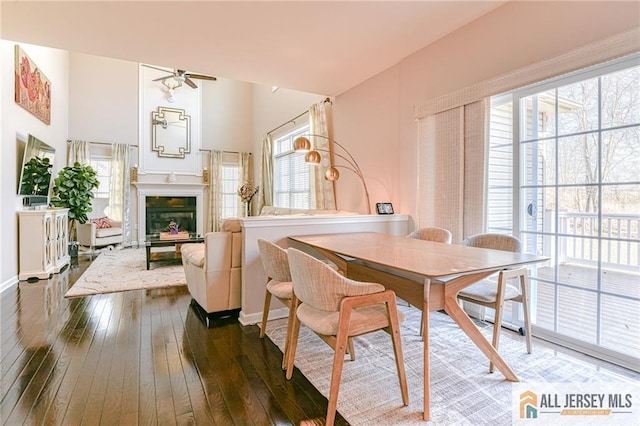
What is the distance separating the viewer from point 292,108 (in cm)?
625

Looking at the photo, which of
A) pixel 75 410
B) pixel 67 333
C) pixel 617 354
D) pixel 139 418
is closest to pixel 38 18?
pixel 67 333

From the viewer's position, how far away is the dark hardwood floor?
156cm

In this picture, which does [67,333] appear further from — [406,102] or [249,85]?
[249,85]

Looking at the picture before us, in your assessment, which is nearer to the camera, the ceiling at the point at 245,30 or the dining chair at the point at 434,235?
the ceiling at the point at 245,30

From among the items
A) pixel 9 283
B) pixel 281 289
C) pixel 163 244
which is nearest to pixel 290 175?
pixel 163 244

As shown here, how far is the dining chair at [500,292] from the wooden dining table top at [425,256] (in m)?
0.16

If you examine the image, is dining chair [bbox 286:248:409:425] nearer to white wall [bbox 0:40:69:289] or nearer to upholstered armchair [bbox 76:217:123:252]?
white wall [bbox 0:40:69:289]

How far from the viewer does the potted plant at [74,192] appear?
216 inches

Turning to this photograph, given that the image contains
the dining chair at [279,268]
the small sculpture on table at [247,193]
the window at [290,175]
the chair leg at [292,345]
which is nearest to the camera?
the chair leg at [292,345]

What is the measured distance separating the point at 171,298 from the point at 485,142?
11.6ft

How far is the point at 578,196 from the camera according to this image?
2.23 m

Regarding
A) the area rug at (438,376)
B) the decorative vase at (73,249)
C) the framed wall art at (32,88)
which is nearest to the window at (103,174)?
the decorative vase at (73,249)

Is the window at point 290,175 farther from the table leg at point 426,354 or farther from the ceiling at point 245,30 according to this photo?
the table leg at point 426,354

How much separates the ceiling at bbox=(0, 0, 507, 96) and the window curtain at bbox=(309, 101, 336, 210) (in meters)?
1.36
